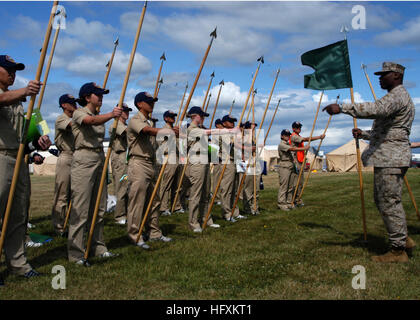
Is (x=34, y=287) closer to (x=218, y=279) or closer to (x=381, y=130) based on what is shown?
(x=218, y=279)

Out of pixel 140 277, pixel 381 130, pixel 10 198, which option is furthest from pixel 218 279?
pixel 381 130

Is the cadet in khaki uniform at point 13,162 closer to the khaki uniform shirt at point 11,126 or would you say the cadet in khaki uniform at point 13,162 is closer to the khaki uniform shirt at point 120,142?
the khaki uniform shirt at point 11,126

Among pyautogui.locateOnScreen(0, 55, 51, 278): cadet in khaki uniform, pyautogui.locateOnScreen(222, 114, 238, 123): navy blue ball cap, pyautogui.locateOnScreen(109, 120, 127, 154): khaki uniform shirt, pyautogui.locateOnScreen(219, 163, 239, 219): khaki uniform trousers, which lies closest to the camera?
pyautogui.locateOnScreen(0, 55, 51, 278): cadet in khaki uniform

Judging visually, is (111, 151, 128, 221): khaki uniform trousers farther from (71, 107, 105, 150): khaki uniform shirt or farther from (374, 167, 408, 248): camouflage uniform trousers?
(374, 167, 408, 248): camouflage uniform trousers

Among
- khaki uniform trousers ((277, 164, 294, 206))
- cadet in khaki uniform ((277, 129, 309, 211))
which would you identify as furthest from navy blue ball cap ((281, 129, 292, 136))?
khaki uniform trousers ((277, 164, 294, 206))

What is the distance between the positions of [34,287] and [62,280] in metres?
0.32

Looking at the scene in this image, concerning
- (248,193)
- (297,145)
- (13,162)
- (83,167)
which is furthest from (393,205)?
(297,145)

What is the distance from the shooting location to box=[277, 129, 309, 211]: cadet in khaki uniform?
12312mm

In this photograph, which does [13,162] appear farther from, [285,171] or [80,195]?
[285,171]

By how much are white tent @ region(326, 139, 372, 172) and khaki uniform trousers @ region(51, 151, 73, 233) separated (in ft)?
120

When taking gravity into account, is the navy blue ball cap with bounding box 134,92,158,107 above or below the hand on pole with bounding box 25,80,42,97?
above

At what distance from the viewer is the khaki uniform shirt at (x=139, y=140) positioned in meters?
6.63

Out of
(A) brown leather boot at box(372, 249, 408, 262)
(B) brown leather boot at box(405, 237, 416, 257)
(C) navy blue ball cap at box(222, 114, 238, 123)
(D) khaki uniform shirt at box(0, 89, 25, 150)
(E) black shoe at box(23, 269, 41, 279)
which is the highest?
(C) navy blue ball cap at box(222, 114, 238, 123)
